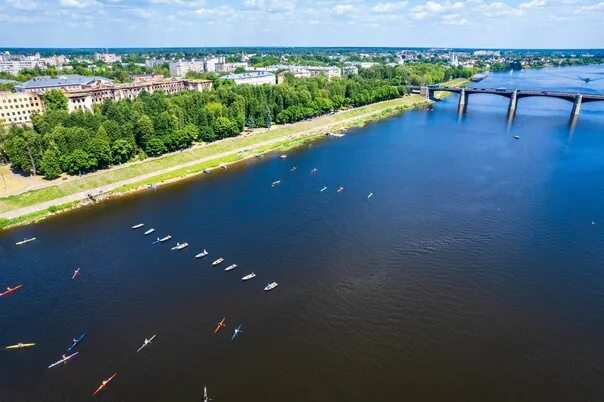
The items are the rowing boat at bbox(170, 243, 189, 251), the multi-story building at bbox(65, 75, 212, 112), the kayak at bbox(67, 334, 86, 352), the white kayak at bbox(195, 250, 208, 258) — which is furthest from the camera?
the multi-story building at bbox(65, 75, 212, 112)

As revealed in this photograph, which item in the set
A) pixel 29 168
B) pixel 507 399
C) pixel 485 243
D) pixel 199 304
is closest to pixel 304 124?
pixel 29 168

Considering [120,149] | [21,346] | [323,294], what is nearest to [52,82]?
[120,149]

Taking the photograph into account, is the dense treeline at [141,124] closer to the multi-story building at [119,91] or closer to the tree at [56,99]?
the tree at [56,99]

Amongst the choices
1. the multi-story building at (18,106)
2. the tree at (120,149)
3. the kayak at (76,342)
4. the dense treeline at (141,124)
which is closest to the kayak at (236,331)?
the kayak at (76,342)

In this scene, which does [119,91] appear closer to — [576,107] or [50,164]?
[50,164]

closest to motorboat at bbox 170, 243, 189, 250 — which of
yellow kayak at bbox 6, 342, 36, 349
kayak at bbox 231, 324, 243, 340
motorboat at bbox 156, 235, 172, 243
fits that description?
motorboat at bbox 156, 235, 172, 243

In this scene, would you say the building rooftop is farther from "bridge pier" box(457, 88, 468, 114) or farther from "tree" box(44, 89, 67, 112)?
"bridge pier" box(457, 88, 468, 114)
